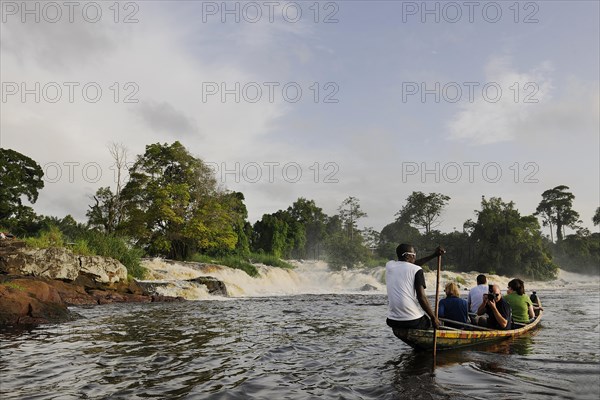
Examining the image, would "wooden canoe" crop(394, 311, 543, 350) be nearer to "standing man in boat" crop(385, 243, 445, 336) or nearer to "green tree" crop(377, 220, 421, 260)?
"standing man in boat" crop(385, 243, 445, 336)

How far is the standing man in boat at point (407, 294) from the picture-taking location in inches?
295

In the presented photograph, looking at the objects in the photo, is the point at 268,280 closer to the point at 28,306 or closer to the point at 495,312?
the point at 28,306

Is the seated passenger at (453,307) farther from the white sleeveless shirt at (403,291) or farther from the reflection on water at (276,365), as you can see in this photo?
the white sleeveless shirt at (403,291)

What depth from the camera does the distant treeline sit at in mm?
38125

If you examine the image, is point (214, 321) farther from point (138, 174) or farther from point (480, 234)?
point (480, 234)

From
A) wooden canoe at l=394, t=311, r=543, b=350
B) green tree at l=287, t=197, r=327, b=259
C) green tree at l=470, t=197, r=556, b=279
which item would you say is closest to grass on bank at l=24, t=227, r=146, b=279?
wooden canoe at l=394, t=311, r=543, b=350

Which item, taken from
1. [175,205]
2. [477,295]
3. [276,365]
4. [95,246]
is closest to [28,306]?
[276,365]

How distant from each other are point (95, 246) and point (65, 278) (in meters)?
3.71

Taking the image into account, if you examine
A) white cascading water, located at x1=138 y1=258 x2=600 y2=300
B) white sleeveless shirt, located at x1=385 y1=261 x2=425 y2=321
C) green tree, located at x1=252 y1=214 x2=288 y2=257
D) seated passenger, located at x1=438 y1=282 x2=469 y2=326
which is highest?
green tree, located at x1=252 y1=214 x2=288 y2=257

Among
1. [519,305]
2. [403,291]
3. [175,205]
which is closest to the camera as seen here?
[403,291]

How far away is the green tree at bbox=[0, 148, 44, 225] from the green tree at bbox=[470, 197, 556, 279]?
63.1 meters

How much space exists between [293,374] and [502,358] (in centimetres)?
428

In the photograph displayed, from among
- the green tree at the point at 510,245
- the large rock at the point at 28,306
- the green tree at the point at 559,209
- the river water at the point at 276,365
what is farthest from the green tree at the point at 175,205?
the green tree at the point at 559,209

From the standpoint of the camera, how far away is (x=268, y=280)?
126 feet
